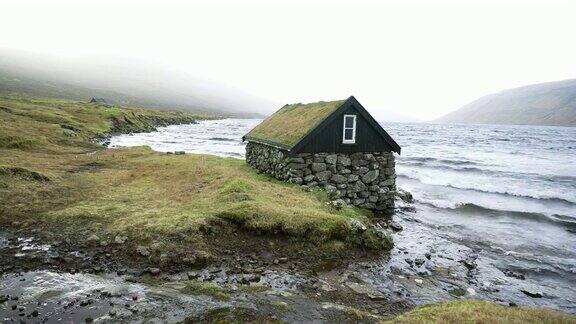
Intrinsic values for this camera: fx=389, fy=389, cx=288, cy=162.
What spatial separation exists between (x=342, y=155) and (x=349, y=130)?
1812mm

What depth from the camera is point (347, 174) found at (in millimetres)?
25547

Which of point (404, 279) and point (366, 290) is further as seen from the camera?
point (404, 279)

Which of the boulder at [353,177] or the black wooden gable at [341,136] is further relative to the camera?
the boulder at [353,177]

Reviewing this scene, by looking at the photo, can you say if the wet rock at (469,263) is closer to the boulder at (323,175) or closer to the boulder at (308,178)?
the boulder at (323,175)

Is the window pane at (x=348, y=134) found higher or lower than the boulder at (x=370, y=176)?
higher

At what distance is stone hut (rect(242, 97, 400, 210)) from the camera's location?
81.3 ft

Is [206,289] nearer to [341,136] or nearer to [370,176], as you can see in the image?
[341,136]

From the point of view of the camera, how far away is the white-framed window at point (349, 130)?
2553 cm

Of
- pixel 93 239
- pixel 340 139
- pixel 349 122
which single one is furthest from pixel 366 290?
pixel 349 122

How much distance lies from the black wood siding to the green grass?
15069 millimetres

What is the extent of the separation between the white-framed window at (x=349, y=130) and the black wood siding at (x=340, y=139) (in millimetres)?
200

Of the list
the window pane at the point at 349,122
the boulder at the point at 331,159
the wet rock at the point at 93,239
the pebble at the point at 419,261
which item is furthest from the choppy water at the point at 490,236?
the wet rock at the point at 93,239

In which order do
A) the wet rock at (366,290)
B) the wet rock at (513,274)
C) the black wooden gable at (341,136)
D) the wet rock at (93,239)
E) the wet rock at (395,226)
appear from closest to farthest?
the wet rock at (366,290), the wet rock at (93,239), the wet rock at (513,274), the wet rock at (395,226), the black wooden gable at (341,136)

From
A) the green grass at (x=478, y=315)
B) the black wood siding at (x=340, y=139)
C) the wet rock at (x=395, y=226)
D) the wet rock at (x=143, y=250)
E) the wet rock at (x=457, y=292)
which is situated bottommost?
the wet rock at (x=457, y=292)
